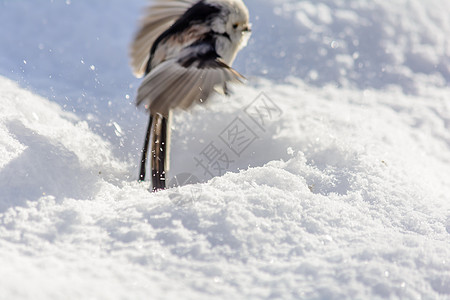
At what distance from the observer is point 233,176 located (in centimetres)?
153

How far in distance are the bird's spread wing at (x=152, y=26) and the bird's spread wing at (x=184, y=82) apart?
0.57 metres

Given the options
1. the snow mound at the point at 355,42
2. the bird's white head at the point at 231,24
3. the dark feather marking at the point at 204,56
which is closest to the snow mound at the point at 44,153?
the dark feather marking at the point at 204,56

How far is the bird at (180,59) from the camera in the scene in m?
1.40

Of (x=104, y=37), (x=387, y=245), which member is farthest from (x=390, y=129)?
(x=104, y=37)

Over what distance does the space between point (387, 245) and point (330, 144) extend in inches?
28.3

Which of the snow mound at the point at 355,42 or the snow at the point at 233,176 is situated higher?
the snow mound at the point at 355,42

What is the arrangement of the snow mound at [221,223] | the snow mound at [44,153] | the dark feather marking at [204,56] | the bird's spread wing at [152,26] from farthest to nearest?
the bird's spread wing at [152,26] → the dark feather marking at [204,56] → the snow mound at [44,153] → the snow mound at [221,223]

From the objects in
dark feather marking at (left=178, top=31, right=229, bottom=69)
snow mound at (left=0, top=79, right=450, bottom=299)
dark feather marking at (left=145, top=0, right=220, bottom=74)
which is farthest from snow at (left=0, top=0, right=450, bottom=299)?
dark feather marking at (left=145, top=0, right=220, bottom=74)

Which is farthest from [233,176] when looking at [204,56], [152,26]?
[152,26]

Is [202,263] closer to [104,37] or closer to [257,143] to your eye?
[257,143]

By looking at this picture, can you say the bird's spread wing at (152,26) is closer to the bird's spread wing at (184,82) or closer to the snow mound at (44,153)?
the snow mound at (44,153)

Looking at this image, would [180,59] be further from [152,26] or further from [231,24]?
[152,26]

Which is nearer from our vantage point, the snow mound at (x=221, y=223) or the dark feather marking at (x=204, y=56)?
the snow mound at (x=221, y=223)

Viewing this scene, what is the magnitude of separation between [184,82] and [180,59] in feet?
0.48
